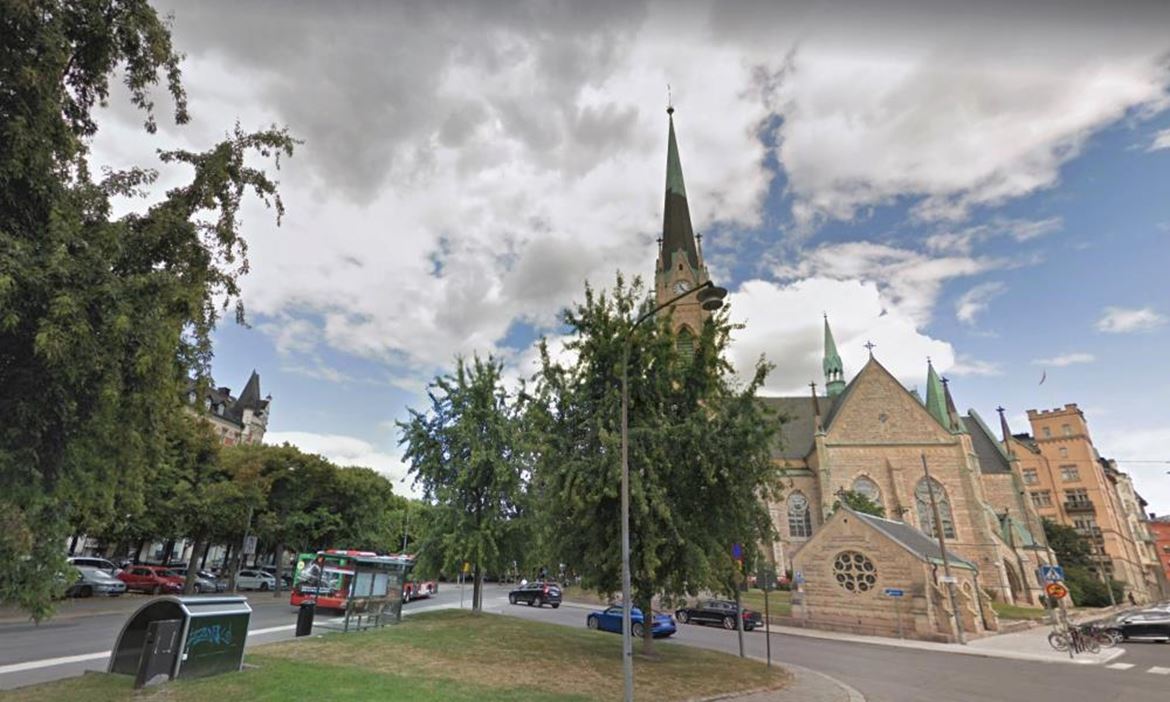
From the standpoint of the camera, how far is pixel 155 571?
34000 millimetres

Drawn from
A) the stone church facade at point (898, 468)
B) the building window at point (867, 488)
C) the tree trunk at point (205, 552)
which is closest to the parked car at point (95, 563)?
the tree trunk at point (205, 552)

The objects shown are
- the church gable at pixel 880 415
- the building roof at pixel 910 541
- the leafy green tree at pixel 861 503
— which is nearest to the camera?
the building roof at pixel 910 541

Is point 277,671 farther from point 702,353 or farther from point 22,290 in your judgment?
point 702,353

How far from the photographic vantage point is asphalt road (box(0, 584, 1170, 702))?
1293cm

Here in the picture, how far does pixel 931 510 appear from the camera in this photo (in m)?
46.7

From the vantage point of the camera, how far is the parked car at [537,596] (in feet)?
122

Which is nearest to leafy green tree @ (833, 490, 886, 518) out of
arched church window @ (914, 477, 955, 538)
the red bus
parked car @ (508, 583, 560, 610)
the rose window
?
arched church window @ (914, 477, 955, 538)

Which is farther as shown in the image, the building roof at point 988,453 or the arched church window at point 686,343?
the building roof at point 988,453

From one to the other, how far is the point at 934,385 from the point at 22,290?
65.6 metres

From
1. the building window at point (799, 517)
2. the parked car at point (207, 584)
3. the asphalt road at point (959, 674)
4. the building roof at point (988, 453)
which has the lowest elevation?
the asphalt road at point (959, 674)

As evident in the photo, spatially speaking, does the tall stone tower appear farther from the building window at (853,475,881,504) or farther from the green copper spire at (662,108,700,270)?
the building window at (853,475,881,504)

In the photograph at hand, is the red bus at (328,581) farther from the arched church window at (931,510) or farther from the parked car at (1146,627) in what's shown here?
the arched church window at (931,510)

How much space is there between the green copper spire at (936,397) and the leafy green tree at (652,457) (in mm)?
46262

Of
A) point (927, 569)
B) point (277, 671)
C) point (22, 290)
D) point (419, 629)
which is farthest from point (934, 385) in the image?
point (22, 290)
